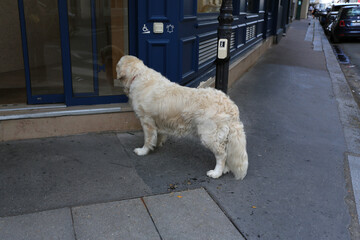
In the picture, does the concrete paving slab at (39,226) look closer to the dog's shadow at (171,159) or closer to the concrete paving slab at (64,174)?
the concrete paving slab at (64,174)

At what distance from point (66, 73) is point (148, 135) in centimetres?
165

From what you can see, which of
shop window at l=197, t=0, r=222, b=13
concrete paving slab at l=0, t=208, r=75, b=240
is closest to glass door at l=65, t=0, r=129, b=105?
shop window at l=197, t=0, r=222, b=13

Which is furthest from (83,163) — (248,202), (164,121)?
(248,202)

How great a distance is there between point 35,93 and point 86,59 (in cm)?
94

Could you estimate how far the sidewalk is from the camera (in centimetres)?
324

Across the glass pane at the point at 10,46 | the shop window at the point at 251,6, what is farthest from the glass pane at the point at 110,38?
the shop window at the point at 251,6

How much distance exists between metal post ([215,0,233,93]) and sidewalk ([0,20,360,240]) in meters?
1.14

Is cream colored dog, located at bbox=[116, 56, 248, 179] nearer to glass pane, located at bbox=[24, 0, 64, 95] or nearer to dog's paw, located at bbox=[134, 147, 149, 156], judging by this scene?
dog's paw, located at bbox=[134, 147, 149, 156]

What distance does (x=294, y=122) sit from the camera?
6.50 m

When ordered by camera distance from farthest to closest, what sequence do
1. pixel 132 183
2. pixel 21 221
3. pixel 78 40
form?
pixel 78 40, pixel 132 183, pixel 21 221

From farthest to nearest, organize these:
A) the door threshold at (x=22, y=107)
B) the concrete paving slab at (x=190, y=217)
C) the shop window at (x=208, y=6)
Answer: the shop window at (x=208, y=6) < the door threshold at (x=22, y=107) < the concrete paving slab at (x=190, y=217)

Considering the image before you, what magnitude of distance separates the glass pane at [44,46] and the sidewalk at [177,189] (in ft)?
3.31

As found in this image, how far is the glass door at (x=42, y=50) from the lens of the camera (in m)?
5.20

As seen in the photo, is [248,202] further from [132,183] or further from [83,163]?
[83,163]
